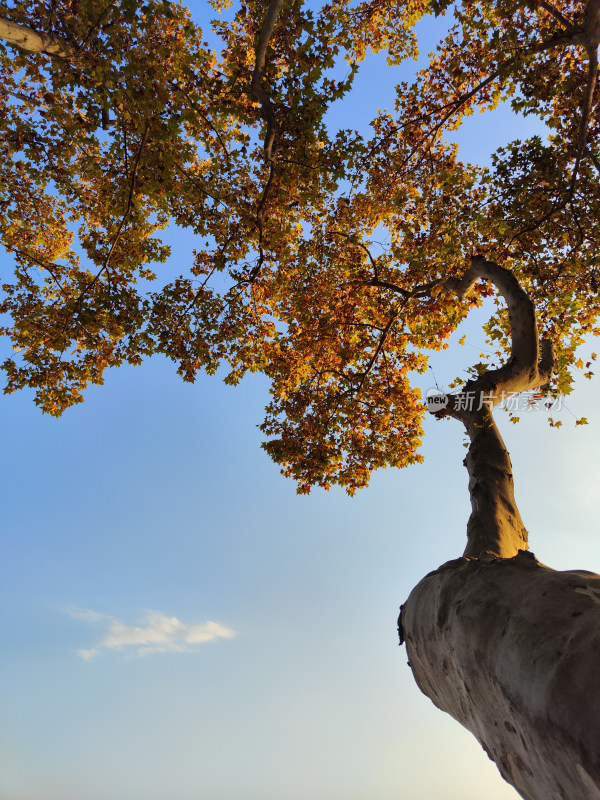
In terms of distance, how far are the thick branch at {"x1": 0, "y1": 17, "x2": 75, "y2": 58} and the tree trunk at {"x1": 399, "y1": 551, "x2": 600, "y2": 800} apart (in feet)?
29.6

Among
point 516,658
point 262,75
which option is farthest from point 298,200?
point 516,658

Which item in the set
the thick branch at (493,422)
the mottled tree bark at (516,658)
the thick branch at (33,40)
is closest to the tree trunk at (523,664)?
the mottled tree bark at (516,658)

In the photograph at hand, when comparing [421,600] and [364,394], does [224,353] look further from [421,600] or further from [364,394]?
[421,600]

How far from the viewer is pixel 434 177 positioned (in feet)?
29.4

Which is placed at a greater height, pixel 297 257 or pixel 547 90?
pixel 297 257

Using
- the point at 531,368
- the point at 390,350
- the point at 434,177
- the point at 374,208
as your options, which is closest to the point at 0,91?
the point at 374,208

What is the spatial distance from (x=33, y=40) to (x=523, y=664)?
964cm

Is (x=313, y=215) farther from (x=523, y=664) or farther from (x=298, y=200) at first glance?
(x=523, y=664)

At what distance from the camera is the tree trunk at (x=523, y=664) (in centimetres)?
196

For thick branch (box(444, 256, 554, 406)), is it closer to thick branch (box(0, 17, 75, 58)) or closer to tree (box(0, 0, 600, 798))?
tree (box(0, 0, 600, 798))

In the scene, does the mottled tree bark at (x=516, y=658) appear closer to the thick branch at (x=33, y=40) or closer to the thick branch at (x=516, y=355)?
the thick branch at (x=516, y=355)

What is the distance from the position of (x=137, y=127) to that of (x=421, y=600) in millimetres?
8390

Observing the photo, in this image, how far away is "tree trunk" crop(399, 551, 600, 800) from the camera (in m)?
1.96

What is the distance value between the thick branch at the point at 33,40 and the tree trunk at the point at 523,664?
9017 millimetres
